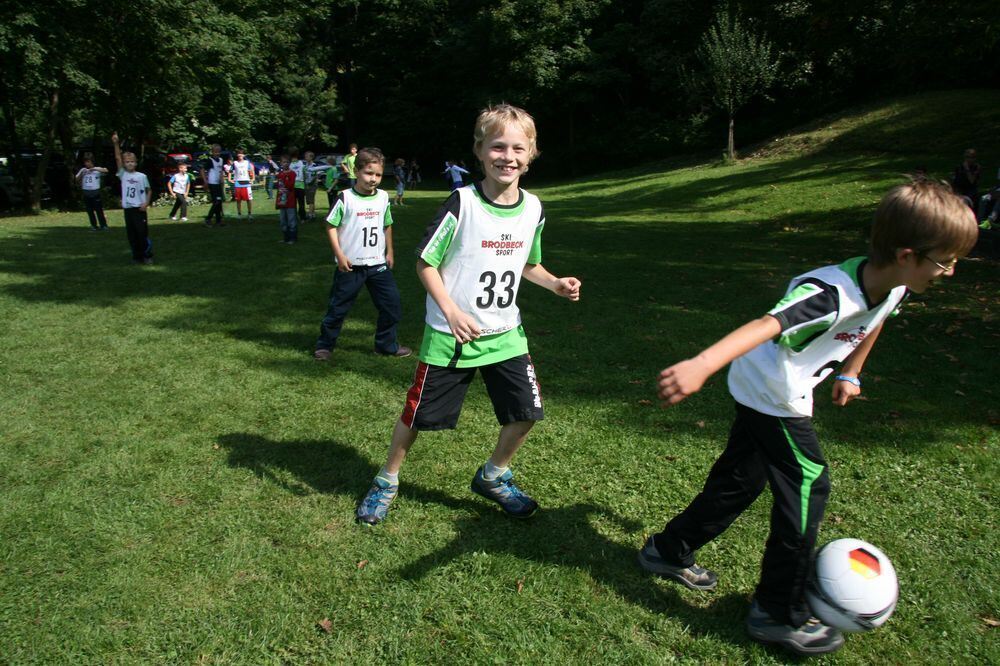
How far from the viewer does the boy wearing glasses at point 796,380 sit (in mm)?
2340

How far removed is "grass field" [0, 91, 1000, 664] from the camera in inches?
115

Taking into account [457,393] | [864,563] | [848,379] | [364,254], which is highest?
[364,254]

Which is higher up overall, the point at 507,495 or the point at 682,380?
the point at 682,380

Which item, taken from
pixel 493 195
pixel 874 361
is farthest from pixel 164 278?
pixel 874 361

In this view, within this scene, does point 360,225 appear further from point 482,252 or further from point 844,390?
point 844,390

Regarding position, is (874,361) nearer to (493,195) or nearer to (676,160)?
(493,195)

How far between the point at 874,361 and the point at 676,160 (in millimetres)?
31608

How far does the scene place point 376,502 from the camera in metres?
3.74

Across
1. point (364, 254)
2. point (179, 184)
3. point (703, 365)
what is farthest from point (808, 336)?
point (179, 184)

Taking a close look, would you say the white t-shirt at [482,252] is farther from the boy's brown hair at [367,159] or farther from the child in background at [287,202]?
the child in background at [287,202]

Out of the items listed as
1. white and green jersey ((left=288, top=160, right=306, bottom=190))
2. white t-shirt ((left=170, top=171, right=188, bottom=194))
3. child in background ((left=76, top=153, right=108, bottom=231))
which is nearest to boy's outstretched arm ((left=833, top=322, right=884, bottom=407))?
white and green jersey ((left=288, top=160, right=306, bottom=190))

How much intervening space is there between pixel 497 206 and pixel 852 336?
1.68 metres

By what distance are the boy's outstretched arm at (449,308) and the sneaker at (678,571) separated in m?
1.36

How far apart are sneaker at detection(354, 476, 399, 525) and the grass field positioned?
0.30 ft
